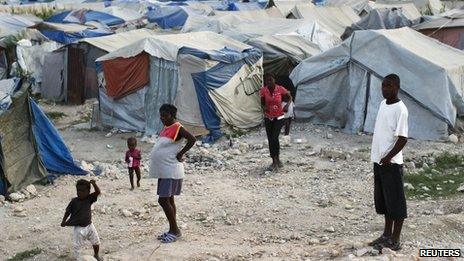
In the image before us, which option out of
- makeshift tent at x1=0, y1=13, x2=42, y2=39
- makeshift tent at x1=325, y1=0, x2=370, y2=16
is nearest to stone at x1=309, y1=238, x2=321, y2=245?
makeshift tent at x1=0, y1=13, x2=42, y2=39

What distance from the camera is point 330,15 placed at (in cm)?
2533

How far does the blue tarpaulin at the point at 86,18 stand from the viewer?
89.8 feet

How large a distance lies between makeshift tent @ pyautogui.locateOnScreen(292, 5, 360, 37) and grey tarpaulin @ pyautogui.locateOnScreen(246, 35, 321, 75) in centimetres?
803

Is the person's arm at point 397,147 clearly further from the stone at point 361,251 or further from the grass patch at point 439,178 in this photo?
the grass patch at point 439,178

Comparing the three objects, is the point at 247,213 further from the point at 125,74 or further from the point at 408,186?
the point at 125,74

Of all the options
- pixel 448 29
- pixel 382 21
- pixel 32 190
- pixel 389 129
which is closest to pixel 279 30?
pixel 382 21

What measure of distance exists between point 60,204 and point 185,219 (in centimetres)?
189

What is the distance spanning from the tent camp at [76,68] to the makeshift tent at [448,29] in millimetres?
8149

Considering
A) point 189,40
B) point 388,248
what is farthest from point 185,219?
point 189,40

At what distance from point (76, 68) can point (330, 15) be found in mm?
11379

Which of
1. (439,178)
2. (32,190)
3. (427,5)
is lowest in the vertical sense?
(32,190)

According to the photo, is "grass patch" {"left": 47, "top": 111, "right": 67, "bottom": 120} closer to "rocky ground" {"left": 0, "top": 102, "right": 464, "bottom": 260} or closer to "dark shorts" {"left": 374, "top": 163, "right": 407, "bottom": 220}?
"rocky ground" {"left": 0, "top": 102, "right": 464, "bottom": 260}

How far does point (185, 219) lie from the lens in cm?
766

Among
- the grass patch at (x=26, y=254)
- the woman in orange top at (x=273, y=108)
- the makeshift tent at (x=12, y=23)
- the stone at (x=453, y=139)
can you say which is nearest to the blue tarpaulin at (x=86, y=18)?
the makeshift tent at (x=12, y=23)
